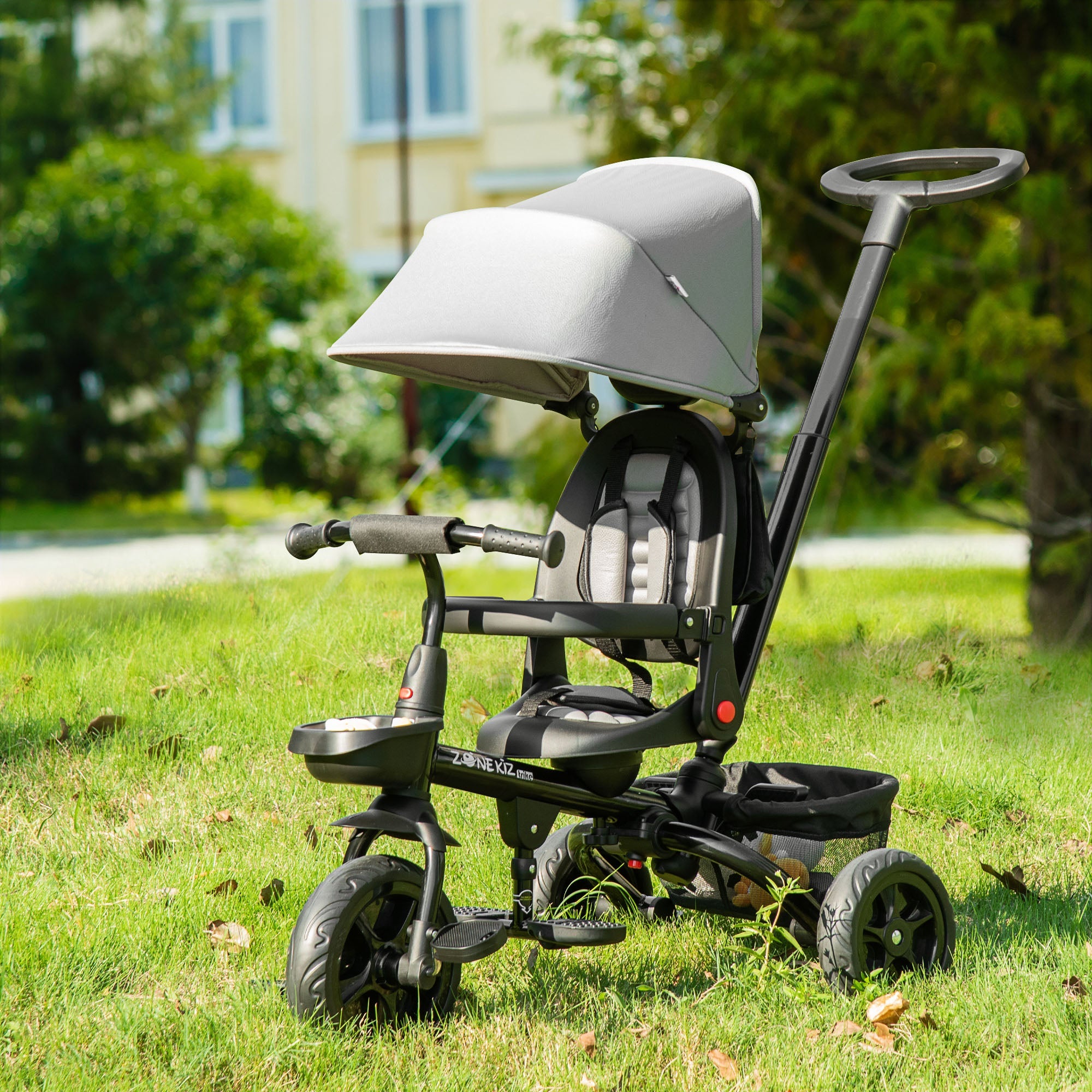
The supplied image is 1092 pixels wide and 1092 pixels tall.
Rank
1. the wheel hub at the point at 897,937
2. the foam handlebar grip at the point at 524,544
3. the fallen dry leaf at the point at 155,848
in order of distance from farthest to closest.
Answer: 1. the fallen dry leaf at the point at 155,848
2. the wheel hub at the point at 897,937
3. the foam handlebar grip at the point at 524,544

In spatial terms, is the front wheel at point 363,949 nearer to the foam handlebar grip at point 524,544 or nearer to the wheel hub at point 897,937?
the foam handlebar grip at point 524,544

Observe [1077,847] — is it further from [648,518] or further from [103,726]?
[103,726]

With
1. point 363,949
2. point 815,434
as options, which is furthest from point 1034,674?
point 363,949

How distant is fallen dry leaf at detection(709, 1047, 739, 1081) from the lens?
103 inches

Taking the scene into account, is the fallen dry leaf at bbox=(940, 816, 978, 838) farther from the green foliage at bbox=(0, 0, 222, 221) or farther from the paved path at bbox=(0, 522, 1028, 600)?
the green foliage at bbox=(0, 0, 222, 221)

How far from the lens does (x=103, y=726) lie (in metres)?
4.46

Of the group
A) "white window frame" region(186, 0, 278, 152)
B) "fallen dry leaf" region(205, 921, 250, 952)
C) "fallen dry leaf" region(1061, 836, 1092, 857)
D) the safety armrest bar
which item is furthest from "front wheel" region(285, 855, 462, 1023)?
"white window frame" region(186, 0, 278, 152)

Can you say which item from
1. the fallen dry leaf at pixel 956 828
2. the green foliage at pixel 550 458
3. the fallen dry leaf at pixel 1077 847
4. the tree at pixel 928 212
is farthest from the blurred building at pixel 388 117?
the fallen dry leaf at pixel 1077 847

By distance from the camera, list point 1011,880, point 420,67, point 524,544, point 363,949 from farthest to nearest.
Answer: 1. point 420,67
2. point 1011,880
3. point 363,949
4. point 524,544

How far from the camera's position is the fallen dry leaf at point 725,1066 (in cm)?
262

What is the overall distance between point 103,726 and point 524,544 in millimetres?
2570

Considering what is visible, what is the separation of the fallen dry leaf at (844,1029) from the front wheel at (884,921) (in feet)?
0.52

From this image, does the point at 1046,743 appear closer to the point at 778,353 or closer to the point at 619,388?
the point at 619,388

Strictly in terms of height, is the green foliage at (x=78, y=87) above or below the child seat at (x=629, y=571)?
above
